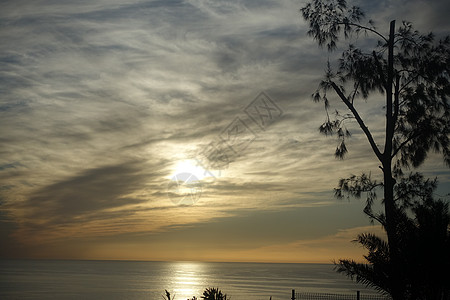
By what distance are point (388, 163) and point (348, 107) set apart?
9.24 feet

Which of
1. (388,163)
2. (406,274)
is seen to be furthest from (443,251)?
(388,163)

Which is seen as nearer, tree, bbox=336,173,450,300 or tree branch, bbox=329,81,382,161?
tree, bbox=336,173,450,300

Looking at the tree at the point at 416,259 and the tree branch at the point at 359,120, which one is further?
the tree branch at the point at 359,120

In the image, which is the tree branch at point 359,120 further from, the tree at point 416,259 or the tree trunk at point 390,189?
the tree at point 416,259

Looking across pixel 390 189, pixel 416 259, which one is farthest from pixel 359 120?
pixel 416 259

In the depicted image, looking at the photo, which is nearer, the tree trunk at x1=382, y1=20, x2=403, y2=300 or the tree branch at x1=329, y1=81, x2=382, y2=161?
the tree trunk at x1=382, y1=20, x2=403, y2=300

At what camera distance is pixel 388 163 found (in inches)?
647

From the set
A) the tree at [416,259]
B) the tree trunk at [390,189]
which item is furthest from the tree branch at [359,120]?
the tree at [416,259]

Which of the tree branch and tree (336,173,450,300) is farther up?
the tree branch

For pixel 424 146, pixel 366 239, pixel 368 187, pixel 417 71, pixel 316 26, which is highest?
pixel 316 26

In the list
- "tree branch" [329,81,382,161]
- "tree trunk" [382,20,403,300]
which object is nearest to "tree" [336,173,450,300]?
"tree trunk" [382,20,403,300]

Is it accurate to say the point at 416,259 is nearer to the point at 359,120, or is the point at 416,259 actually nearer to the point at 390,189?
the point at 390,189

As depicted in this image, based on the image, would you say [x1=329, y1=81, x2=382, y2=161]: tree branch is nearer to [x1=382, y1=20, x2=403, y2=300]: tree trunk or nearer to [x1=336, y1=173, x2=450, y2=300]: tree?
[x1=382, y1=20, x2=403, y2=300]: tree trunk

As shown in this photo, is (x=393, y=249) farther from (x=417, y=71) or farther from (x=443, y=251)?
(x=417, y=71)
